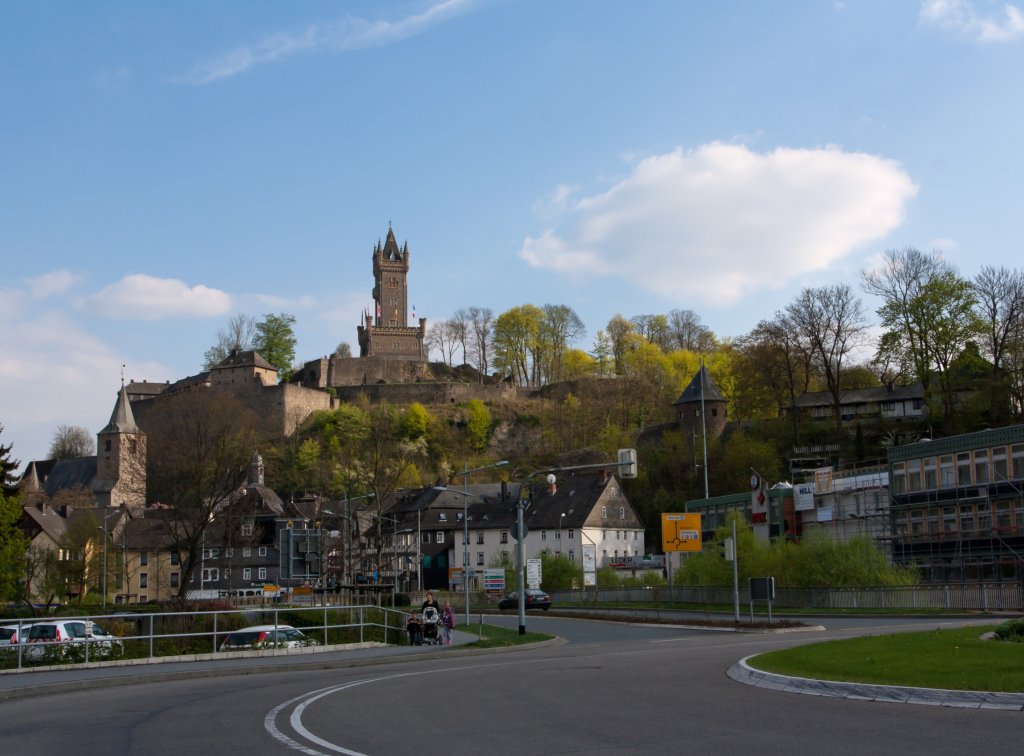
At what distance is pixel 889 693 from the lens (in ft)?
46.3

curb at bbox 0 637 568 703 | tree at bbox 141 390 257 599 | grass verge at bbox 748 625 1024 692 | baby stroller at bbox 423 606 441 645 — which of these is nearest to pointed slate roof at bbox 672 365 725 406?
tree at bbox 141 390 257 599

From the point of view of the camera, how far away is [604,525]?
8625 cm

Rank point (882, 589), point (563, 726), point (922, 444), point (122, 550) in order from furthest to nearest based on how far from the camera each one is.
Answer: point (122, 550) → point (922, 444) → point (882, 589) → point (563, 726)

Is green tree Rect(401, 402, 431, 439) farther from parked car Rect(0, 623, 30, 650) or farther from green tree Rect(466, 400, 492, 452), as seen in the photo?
parked car Rect(0, 623, 30, 650)

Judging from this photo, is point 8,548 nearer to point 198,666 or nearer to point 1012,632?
point 198,666

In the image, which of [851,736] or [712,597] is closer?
[851,736]

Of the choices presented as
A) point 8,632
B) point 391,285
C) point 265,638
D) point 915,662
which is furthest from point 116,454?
point 915,662

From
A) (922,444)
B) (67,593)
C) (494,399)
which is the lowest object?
(67,593)

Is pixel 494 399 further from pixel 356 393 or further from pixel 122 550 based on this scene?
pixel 122 550

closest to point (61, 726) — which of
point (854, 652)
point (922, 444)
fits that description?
point (854, 652)

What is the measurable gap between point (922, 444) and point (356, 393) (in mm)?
100292

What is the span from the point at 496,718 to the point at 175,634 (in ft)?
48.8

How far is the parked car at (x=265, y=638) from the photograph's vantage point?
29359 mm

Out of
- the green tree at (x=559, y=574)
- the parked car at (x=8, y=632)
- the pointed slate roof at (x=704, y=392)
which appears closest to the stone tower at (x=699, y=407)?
the pointed slate roof at (x=704, y=392)
